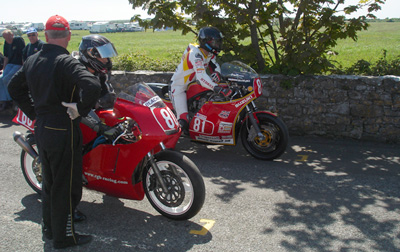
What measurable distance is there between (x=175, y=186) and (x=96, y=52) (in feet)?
5.71

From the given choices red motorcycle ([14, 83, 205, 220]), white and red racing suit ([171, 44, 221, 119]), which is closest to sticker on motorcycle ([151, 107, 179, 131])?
red motorcycle ([14, 83, 205, 220])

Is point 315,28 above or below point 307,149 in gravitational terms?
above

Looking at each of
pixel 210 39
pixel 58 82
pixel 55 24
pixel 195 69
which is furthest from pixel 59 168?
pixel 210 39

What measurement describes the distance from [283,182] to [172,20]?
4768 millimetres

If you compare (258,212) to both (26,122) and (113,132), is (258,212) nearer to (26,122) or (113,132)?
(113,132)

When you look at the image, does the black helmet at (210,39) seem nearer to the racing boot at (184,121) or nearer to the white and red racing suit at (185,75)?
the white and red racing suit at (185,75)

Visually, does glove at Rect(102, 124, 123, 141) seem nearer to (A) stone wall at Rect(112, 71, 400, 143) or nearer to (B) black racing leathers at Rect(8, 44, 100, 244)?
(B) black racing leathers at Rect(8, 44, 100, 244)

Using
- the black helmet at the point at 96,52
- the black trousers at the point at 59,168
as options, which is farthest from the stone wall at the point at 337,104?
the black trousers at the point at 59,168

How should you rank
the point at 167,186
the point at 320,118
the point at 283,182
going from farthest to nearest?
the point at 320,118 < the point at 283,182 < the point at 167,186

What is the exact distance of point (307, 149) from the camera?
22.6ft

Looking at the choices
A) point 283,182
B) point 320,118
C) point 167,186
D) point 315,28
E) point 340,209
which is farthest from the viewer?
point 315,28

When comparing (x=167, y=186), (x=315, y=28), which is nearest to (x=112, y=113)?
(x=167, y=186)

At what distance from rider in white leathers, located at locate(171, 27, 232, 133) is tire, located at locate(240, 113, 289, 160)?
34.9 inches

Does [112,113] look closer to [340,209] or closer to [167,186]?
[167,186]
